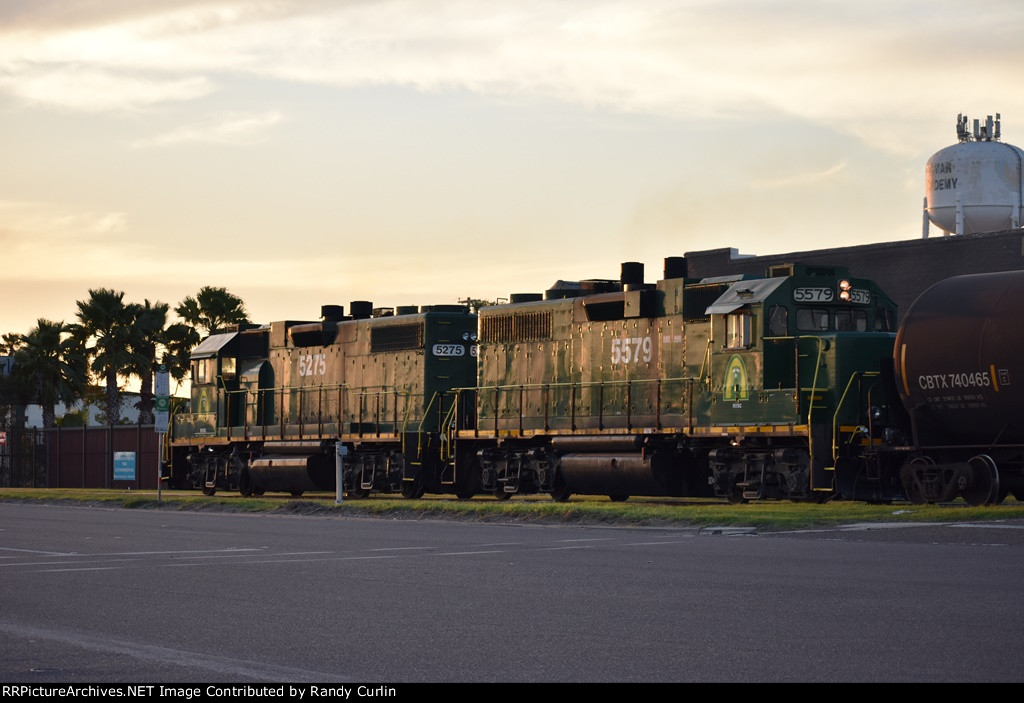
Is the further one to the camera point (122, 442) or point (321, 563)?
point (122, 442)

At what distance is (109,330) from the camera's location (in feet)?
203

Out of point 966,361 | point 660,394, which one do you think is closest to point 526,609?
point 966,361

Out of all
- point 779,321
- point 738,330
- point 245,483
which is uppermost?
point 779,321

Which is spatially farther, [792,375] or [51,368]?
[51,368]

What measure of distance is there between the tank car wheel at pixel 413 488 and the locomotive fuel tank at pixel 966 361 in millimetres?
13877

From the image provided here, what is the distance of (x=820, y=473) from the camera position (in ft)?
83.4

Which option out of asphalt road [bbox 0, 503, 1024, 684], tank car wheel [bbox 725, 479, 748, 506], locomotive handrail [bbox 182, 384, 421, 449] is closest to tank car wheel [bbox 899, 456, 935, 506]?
tank car wheel [bbox 725, 479, 748, 506]

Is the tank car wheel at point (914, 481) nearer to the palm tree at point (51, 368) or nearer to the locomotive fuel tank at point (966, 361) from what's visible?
the locomotive fuel tank at point (966, 361)

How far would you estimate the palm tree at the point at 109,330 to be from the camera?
61219 mm

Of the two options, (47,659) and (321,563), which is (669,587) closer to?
(321,563)

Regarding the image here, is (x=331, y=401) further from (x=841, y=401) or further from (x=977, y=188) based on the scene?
(x=977, y=188)

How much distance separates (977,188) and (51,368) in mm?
39642

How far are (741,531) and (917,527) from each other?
8.04 ft
